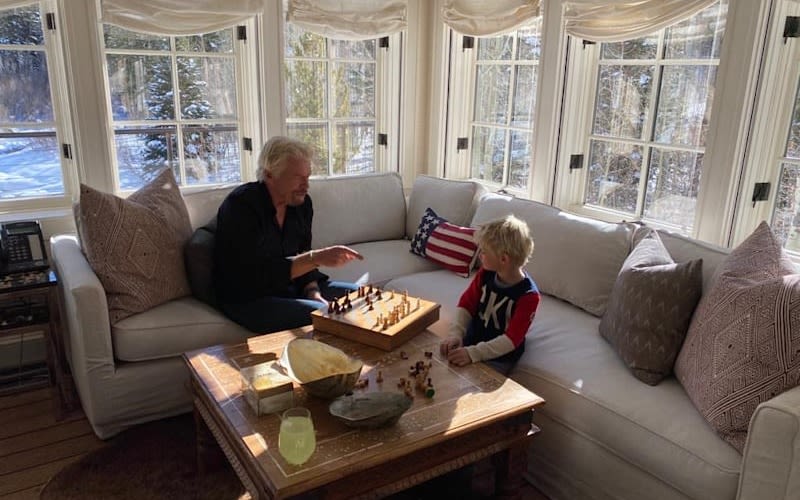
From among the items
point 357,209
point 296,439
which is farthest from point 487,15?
point 296,439

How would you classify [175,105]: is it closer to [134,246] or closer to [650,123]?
[134,246]

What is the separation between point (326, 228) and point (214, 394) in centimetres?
169

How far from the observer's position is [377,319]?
6.92 ft

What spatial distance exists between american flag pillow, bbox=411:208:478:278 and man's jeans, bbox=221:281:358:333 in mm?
825

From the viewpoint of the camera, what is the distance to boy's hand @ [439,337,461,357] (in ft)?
6.66

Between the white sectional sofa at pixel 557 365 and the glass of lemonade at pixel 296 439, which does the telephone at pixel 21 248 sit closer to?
the white sectional sofa at pixel 557 365

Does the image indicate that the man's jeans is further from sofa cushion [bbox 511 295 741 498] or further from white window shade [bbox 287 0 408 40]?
white window shade [bbox 287 0 408 40]

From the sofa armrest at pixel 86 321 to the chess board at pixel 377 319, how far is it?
825mm

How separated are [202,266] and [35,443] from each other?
0.94 metres

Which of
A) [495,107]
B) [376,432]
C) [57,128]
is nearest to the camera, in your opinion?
[376,432]

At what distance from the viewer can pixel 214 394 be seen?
173 centimetres

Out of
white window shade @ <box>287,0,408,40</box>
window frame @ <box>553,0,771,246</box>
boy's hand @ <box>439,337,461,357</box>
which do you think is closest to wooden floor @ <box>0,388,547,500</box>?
boy's hand @ <box>439,337,461,357</box>

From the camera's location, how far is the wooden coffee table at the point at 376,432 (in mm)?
1459

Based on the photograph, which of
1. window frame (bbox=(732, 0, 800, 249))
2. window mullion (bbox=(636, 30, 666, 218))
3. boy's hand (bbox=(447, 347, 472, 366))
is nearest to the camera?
boy's hand (bbox=(447, 347, 472, 366))
